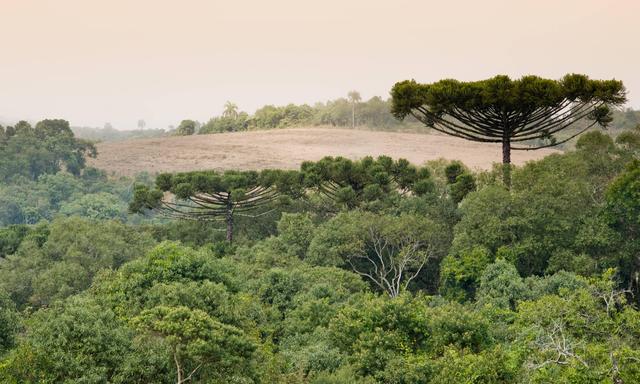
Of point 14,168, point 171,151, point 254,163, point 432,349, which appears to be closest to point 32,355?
point 432,349

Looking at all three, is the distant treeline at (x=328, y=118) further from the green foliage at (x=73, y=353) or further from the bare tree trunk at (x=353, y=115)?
the green foliage at (x=73, y=353)

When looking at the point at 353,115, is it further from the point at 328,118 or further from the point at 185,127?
the point at 185,127

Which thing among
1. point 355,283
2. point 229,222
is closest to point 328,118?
point 229,222

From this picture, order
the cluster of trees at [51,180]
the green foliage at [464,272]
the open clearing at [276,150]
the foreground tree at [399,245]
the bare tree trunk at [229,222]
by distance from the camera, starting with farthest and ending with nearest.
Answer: the open clearing at [276,150], the cluster of trees at [51,180], the bare tree trunk at [229,222], the foreground tree at [399,245], the green foliage at [464,272]

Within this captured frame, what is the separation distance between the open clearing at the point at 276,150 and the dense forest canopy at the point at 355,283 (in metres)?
28.8

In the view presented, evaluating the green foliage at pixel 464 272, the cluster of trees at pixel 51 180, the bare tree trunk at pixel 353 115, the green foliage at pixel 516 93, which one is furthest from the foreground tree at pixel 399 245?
the bare tree trunk at pixel 353 115

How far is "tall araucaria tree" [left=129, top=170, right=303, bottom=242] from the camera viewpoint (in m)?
43.9

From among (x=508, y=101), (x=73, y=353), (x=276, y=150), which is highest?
(x=508, y=101)

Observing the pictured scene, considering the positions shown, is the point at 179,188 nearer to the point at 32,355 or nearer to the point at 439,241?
the point at 439,241

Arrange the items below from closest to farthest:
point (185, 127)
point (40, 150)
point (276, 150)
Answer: point (40, 150) → point (276, 150) → point (185, 127)

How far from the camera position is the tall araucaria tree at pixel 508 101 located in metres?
35.2

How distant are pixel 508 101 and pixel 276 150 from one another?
5091 centimetres

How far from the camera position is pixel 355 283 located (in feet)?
109

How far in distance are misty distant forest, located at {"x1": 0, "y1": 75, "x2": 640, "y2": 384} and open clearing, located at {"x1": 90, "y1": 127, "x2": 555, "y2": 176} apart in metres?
27.2
